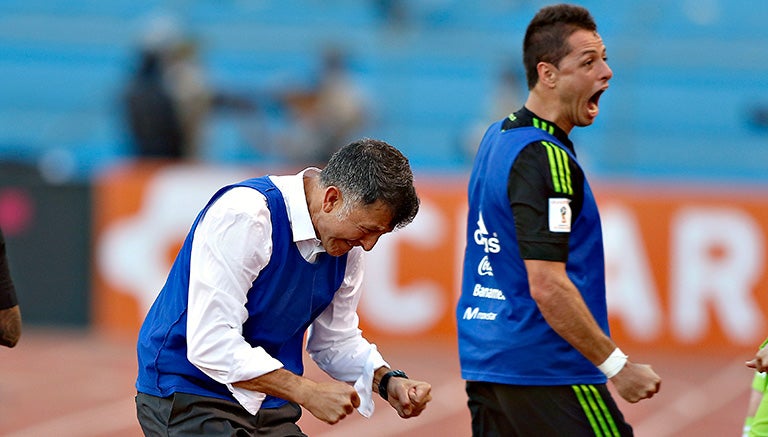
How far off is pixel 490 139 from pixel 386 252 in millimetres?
7812

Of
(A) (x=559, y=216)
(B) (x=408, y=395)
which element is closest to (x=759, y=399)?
(A) (x=559, y=216)

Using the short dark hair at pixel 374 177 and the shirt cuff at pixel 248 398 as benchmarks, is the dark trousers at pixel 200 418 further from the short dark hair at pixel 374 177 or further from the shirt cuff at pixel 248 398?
the short dark hair at pixel 374 177

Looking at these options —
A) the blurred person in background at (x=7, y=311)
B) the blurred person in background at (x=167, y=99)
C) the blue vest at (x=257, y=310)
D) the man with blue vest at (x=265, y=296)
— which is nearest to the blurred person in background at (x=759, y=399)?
the man with blue vest at (x=265, y=296)

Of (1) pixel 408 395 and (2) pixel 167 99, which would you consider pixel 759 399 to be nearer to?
(1) pixel 408 395

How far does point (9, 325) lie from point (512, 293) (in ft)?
5.98

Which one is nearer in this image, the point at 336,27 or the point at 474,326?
the point at 474,326

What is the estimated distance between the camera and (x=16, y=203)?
42.7 ft

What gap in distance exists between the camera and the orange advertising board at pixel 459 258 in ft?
40.8

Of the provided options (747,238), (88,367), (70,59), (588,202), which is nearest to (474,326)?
(588,202)

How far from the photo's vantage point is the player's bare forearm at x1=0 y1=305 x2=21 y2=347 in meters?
4.92

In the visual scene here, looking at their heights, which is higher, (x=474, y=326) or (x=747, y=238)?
(x=474, y=326)

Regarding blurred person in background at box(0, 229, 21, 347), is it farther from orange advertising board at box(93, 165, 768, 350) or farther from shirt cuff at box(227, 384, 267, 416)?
orange advertising board at box(93, 165, 768, 350)

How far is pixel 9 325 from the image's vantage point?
4938 millimetres

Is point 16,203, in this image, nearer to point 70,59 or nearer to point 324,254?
point 70,59
